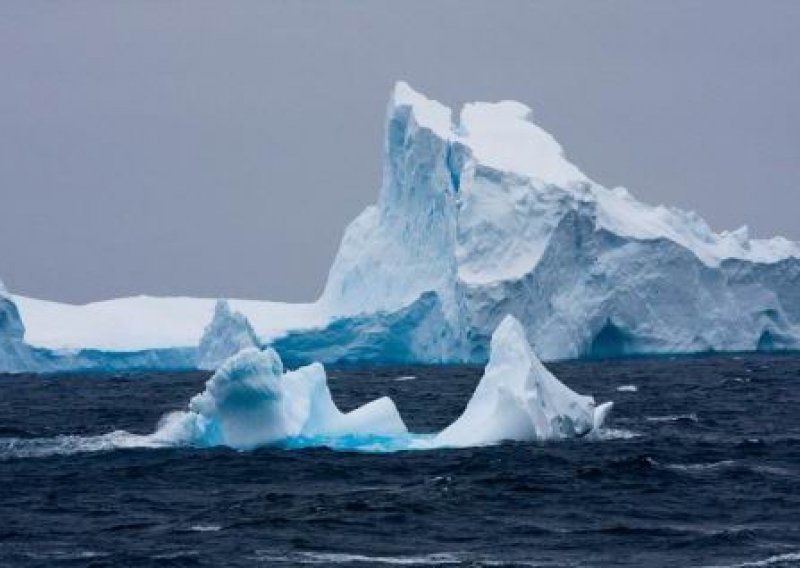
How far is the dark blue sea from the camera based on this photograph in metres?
13.1

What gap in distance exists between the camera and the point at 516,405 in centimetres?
2134

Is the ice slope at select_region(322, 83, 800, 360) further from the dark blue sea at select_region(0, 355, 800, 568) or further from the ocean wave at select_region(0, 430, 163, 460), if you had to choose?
the ocean wave at select_region(0, 430, 163, 460)

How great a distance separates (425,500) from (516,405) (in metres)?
5.51

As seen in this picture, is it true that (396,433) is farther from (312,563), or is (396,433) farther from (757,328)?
(757,328)

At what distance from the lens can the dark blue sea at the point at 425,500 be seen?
13070mm

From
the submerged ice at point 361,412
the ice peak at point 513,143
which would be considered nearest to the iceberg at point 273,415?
the submerged ice at point 361,412

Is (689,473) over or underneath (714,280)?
underneath

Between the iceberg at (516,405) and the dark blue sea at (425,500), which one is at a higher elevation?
the iceberg at (516,405)

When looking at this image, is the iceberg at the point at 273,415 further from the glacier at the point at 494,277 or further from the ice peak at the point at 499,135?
the ice peak at the point at 499,135

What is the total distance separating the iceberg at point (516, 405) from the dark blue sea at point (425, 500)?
526 mm

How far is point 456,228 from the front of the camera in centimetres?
4419

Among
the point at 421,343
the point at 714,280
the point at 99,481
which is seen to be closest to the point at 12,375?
the point at 421,343

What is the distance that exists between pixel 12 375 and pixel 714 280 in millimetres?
23641

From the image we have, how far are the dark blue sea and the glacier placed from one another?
16.7m
